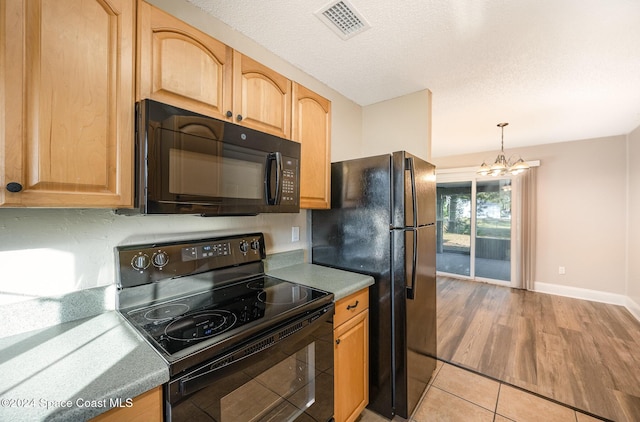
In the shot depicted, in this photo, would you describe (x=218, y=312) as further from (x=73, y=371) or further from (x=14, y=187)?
(x=14, y=187)

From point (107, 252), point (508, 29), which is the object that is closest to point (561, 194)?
point (508, 29)

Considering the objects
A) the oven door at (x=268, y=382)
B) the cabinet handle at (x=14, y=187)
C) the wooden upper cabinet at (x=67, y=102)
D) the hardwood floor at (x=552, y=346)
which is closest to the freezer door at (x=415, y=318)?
the oven door at (x=268, y=382)

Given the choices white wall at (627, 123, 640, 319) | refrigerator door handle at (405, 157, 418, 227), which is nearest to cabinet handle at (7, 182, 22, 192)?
refrigerator door handle at (405, 157, 418, 227)

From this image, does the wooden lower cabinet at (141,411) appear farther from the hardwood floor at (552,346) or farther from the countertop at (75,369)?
the hardwood floor at (552,346)

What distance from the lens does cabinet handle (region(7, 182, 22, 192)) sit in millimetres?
727

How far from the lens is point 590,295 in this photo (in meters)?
3.89

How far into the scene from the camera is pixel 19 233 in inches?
38.7

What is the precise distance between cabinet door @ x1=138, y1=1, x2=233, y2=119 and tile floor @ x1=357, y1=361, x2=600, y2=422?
6.86 feet

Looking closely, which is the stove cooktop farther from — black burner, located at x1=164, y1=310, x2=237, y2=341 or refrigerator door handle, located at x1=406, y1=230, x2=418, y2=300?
refrigerator door handle, located at x1=406, y1=230, x2=418, y2=300

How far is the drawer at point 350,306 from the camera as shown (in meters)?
1.43

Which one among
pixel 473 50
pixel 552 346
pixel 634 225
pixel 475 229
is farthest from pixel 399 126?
pixel 634 225

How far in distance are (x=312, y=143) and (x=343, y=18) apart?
723mm

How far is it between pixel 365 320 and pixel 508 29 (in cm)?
198

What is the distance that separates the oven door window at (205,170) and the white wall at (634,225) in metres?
4.79
